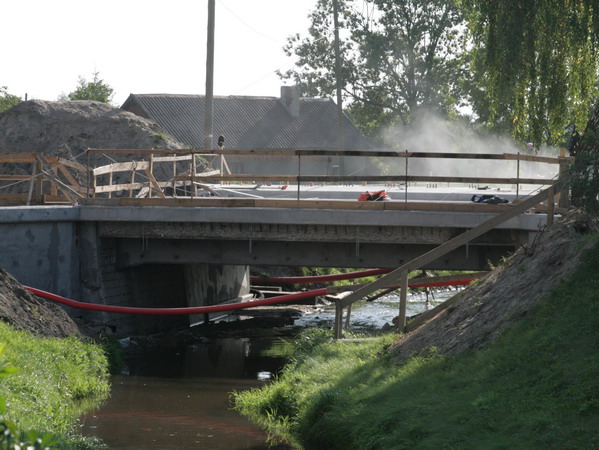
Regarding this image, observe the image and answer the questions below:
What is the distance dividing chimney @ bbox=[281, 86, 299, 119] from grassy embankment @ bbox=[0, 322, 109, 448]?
5304 cm

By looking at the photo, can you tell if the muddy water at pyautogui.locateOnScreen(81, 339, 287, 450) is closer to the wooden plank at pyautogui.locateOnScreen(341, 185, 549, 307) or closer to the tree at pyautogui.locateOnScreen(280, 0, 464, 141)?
the wooden plank at pyautogui.locateOnScreen(341, 185, 549, 307)

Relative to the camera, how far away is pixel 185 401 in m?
16.1

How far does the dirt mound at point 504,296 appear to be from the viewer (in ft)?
40.8

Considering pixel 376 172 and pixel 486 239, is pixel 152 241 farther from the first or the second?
pixel 376 172

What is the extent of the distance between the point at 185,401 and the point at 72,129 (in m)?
26.5

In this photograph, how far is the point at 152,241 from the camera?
23.5 meters

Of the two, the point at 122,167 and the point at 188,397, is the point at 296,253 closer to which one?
the point at 122,167

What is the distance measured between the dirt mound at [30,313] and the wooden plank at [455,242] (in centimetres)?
556

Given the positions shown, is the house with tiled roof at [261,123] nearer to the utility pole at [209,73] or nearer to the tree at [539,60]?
the utility pole at [209,73]

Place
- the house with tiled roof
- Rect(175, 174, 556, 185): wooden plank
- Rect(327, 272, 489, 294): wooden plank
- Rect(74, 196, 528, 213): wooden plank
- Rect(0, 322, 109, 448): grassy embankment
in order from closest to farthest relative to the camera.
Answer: Rect(0, 322, 109, 448): grassy embankment
Rect(327, 272, 489, 294): wooden plank
Rect(175, 174, 556, 185): wooden plank
Rect(74, 196, 528, 213): wooden plank
the house with tiled roof

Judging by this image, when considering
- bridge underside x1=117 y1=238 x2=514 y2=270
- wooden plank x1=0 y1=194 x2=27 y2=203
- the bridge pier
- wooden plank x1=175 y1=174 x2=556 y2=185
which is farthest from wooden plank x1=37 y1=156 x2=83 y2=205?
the bridge pier

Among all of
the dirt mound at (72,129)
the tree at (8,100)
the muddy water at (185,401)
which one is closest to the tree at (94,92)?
the tree at (8,100)

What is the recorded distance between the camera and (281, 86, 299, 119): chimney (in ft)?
231

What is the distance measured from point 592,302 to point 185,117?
56626mm
